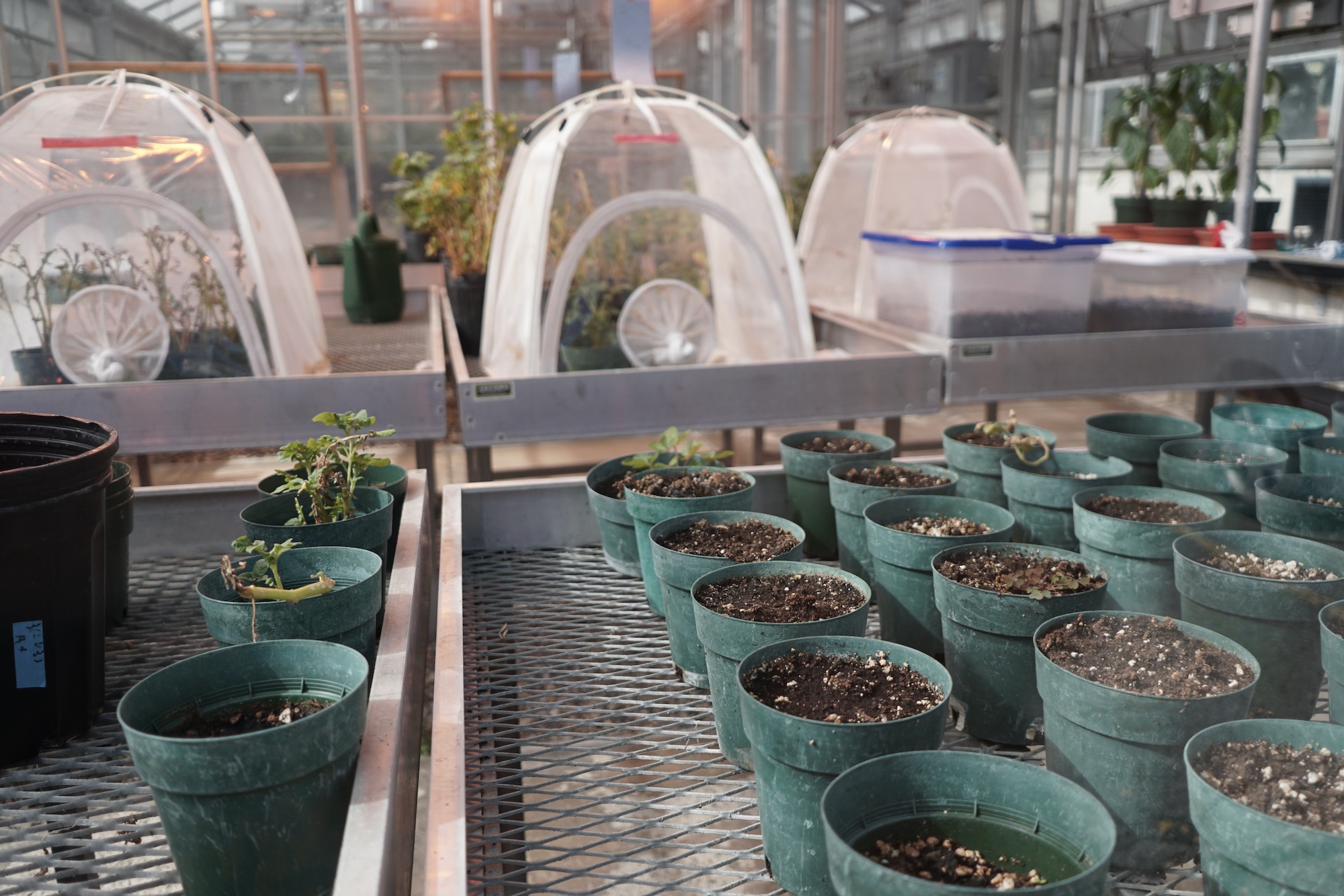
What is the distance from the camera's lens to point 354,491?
1827 mm

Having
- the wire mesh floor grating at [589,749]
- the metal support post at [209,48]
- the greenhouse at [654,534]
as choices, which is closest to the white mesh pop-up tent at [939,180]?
the greenhouse at [654,534]

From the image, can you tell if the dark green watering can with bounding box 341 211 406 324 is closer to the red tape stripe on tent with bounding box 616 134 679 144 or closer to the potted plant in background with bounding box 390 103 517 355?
the potted plant in background with bounding box 390 103 517 355

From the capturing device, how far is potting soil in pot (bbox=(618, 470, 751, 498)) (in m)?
1.87

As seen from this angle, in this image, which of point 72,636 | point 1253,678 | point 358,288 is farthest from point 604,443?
point 1253,678

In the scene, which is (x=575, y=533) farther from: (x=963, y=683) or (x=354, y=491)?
(x=963, y=683)

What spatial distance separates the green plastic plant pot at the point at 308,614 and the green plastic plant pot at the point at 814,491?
0.93 m

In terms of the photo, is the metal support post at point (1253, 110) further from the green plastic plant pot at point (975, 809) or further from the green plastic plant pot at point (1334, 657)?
the green plastic plant pot at point (975, 809)

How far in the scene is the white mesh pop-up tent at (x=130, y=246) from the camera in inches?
113

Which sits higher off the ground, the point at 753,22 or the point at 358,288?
the point at 753,22

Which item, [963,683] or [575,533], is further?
[575,533]

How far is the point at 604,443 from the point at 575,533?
3.33m

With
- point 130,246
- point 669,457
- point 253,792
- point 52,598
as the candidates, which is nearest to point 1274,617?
point 669,457

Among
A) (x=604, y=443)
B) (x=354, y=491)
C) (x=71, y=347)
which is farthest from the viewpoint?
(x=604, y=443)

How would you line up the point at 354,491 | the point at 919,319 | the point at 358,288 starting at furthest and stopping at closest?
the point at 358,288 → the point at 919,319 → the point at 354,491
